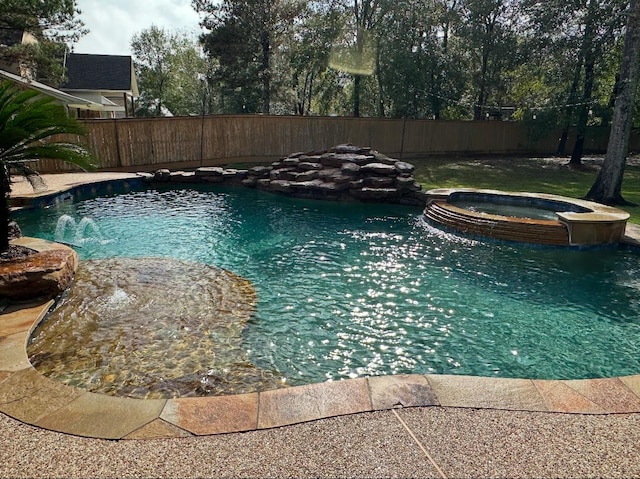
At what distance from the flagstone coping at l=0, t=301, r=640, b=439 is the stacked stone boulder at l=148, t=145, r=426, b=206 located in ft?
26.1

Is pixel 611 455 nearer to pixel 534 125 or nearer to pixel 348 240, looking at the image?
pixel 348 240

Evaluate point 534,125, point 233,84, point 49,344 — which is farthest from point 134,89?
point 49,344

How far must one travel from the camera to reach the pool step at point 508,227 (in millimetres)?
7559

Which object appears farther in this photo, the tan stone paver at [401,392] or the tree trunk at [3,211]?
the tree trunk at [3,211]

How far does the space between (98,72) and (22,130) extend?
24526mm

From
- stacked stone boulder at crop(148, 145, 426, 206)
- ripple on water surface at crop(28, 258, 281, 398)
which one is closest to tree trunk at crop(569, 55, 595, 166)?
stacked stone boulder at crop(148, 145, 426, 206)

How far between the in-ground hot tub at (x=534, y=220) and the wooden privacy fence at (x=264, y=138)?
7.56 meters

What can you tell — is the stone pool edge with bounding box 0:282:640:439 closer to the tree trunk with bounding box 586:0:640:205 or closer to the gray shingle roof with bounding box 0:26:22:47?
the tree trunk with bounding box 586:0:640:205

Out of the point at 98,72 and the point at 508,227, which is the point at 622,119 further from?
the point at 98,72

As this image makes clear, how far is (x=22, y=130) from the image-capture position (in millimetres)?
4898

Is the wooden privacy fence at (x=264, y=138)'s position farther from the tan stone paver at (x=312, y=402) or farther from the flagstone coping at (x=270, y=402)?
the tan stone paver at (x=312, y=402)

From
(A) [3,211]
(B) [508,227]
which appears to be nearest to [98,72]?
(A) [3,211]

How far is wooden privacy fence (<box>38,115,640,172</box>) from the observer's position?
13.0m

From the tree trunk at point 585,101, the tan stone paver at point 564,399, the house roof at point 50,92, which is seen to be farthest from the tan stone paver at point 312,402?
the tree trunk at point 585,101
